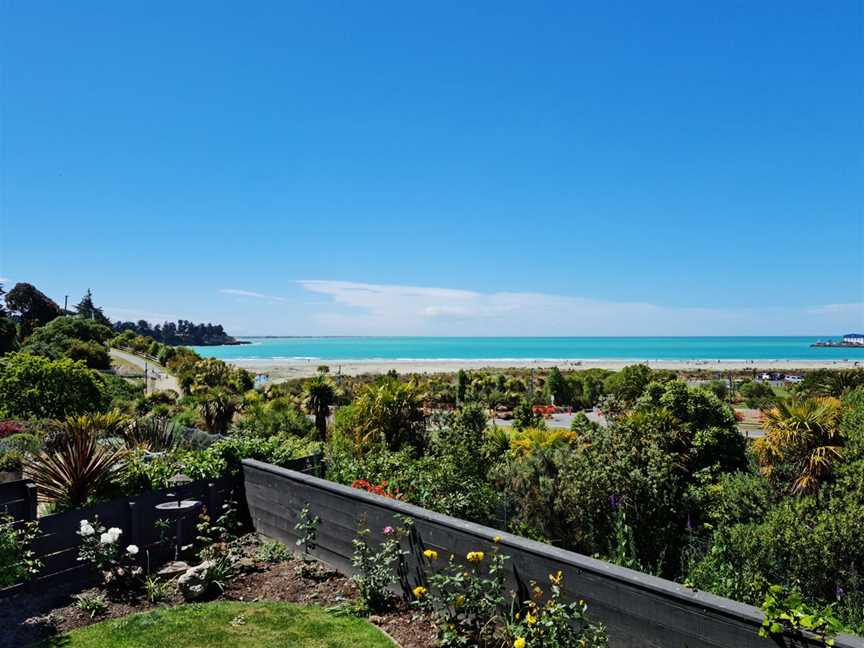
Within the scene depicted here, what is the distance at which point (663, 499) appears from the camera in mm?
5812

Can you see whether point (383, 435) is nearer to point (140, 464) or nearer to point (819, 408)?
point (140, 464)

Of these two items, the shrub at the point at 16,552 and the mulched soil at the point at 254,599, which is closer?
the mulched soil at the point at 254,599

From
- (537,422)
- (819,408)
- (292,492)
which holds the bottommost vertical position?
(537,422)

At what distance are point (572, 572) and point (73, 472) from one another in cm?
655

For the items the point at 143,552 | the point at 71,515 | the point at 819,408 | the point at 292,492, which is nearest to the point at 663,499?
the point at 292,492

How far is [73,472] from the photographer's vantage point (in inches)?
273

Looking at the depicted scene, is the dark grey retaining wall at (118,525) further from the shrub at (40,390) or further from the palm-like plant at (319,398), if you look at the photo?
the palm-like plant at (319,398)

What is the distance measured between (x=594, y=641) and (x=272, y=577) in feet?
12.3

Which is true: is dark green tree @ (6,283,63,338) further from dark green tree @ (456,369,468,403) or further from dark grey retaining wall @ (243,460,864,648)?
dark grey retaining wall @ (243,460,864,648)

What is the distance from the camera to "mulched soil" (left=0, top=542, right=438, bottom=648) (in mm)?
4605

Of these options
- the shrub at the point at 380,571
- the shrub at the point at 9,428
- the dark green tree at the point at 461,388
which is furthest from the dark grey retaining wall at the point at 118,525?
the dark green tree at the point at 461,388

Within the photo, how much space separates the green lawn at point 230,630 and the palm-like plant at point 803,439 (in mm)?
6503

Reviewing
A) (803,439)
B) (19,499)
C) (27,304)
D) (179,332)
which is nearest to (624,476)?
(803,439)

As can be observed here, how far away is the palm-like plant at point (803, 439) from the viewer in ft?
25.6
